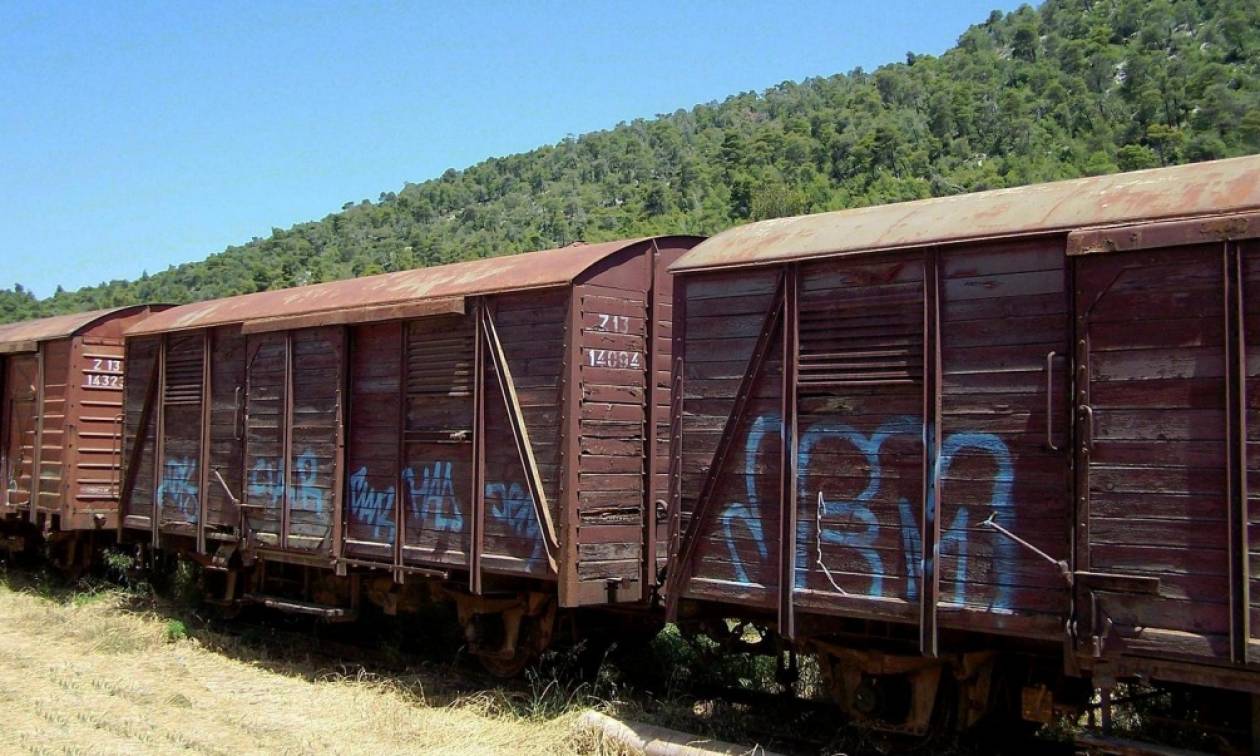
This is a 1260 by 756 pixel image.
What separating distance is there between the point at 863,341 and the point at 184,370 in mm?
9049

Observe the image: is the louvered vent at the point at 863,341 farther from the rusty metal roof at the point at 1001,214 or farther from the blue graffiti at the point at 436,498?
the blue graffiti at the point at 436,498

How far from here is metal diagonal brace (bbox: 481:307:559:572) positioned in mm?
8227

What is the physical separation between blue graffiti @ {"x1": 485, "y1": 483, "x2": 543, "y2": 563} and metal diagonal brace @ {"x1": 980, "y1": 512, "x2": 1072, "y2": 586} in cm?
360

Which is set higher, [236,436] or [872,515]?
[236,436]

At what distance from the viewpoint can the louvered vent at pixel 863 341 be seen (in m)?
6.36

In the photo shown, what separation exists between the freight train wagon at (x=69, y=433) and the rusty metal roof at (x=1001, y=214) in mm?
10210

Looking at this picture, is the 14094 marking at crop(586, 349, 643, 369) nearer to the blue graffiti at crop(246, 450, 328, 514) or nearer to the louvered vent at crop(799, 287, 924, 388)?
the louvered vent at crop(799, 287, 924, 388)

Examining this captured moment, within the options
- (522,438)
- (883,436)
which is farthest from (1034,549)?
(522,438)

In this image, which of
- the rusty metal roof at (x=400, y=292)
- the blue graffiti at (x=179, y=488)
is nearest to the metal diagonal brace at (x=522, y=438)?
the rusty metal roof at (x=400, y=292)

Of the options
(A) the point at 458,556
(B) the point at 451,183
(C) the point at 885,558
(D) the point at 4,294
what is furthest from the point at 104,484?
(B) the point at 451,183

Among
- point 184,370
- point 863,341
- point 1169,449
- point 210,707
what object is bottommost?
point 210,707

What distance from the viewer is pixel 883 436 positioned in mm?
6426

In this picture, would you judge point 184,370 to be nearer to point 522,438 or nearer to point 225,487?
point 225,487

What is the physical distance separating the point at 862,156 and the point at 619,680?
192ft
